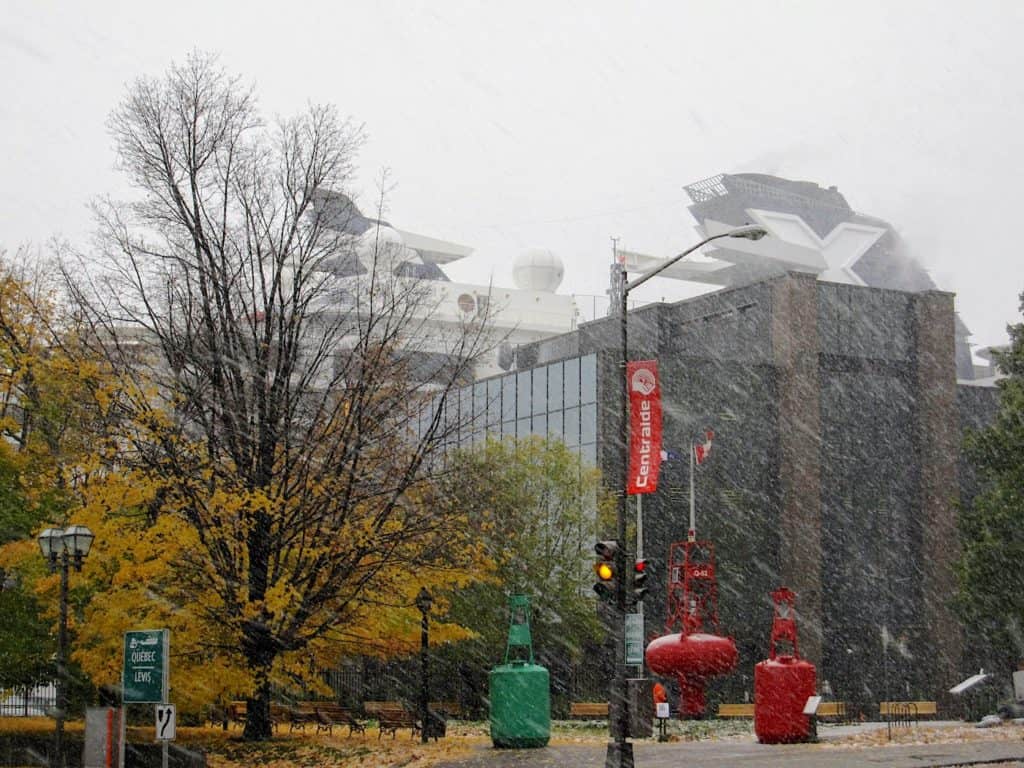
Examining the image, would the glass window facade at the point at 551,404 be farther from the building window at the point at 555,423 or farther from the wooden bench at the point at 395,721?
the wooden bench at the point at 395,721

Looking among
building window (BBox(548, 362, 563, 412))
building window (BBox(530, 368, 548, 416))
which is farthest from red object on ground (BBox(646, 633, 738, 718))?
building window (BBox(530, 368, 548, 416))

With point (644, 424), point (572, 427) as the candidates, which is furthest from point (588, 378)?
point (644, 424)

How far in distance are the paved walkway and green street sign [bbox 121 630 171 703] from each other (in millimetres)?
5840

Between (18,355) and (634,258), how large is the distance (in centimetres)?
8451

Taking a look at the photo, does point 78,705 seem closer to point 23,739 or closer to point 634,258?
point 23,739

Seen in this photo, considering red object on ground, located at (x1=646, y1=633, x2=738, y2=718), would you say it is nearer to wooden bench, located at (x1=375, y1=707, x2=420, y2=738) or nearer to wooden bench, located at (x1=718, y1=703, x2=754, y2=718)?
wooden bench, located at (x1=718, y1=703, x2=754, y2=718)

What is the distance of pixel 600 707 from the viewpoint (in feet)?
134

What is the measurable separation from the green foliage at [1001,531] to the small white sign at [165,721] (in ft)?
98.0

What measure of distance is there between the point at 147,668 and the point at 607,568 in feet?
22.0

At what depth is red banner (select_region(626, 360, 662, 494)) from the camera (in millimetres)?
23984

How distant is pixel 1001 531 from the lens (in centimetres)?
3953

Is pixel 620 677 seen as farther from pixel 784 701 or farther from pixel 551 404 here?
pixel 551 404

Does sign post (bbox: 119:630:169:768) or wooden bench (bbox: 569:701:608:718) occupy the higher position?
sign post (bbox: 119:630:169:768)

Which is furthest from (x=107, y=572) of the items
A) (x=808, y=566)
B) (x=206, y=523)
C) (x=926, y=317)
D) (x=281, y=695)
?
(x=926, y=317)
